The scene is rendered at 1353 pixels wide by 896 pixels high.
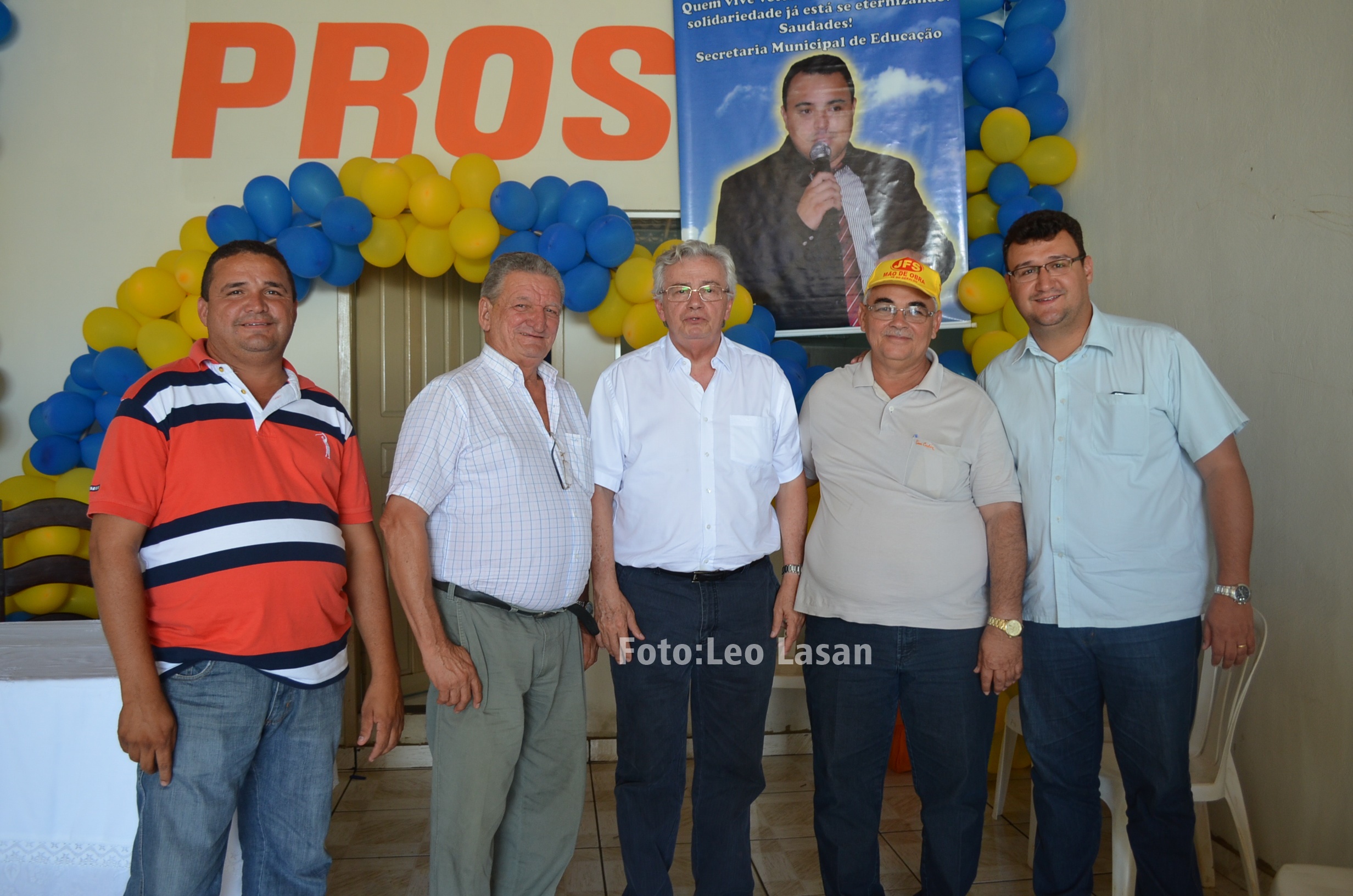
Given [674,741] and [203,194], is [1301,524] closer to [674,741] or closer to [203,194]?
[674,741]

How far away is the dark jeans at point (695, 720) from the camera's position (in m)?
2.11

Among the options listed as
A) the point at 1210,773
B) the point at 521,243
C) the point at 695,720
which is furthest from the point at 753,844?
the point at 521,243

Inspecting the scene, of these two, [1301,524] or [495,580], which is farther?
[1301,524]

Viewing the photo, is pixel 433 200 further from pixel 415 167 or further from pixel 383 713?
pixel 383 713

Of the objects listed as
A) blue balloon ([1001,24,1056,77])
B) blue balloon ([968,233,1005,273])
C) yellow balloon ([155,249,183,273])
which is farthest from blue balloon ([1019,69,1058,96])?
yellow balloon ([155,249,183,273])

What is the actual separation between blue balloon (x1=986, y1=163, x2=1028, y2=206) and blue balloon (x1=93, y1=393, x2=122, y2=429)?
3.36m

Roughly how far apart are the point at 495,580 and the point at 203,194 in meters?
2.64

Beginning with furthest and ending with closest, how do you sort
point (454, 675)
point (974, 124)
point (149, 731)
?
1. point (974, 124)
2. point (454, 675)
3. point (149, 731)

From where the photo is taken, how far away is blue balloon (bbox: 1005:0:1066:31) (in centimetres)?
350

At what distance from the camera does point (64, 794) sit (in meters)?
1.83

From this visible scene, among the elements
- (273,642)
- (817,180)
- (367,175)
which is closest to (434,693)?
(273,642)

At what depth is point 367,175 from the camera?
3055 mm

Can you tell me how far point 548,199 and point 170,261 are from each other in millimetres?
1452

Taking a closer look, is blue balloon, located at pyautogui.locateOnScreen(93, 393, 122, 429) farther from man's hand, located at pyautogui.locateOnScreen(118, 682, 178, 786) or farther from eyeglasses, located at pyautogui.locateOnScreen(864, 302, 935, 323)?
eyeglasses, located at pyautogui.locateOnScreen(864, 302, 935, 323)
